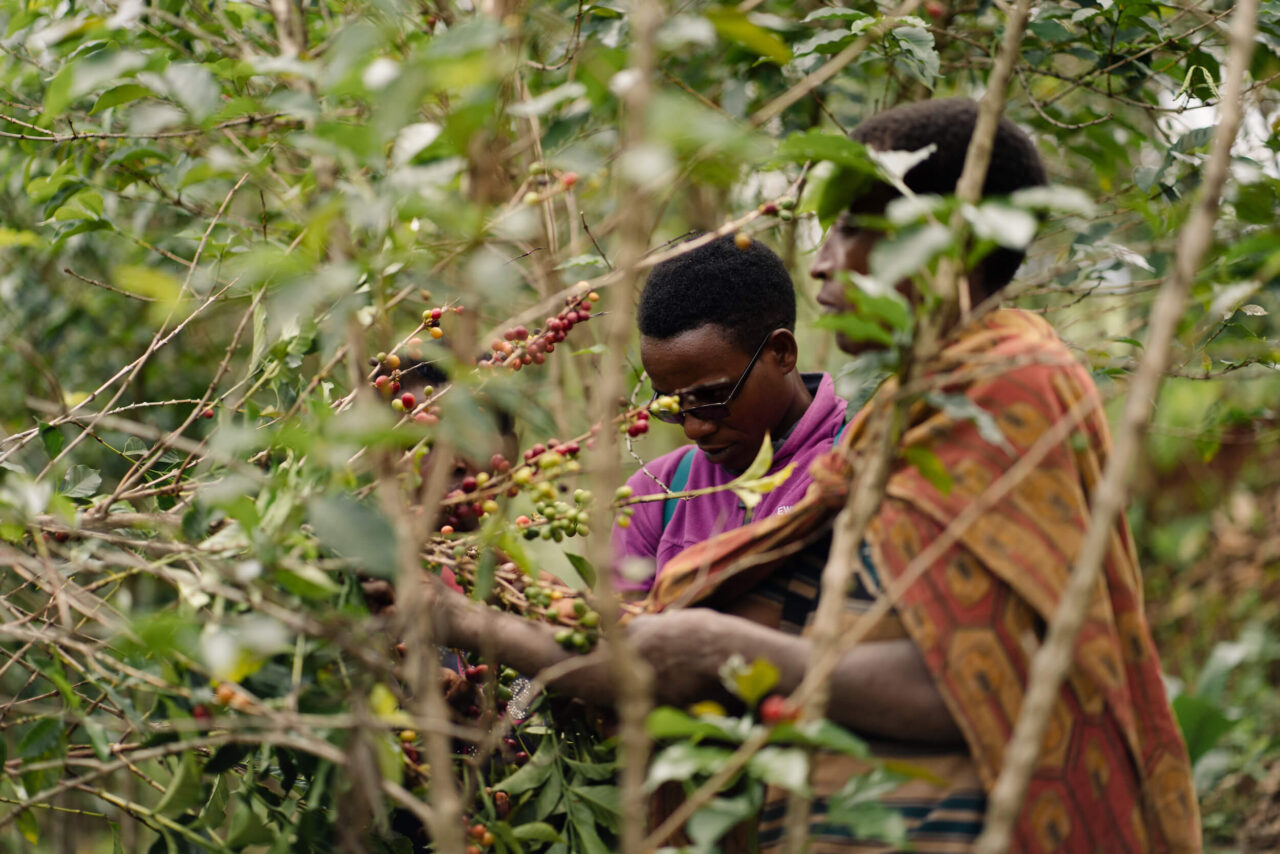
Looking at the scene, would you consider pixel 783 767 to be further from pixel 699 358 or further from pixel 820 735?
pixel 699 358

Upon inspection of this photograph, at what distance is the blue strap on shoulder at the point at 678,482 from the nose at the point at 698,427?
20cm

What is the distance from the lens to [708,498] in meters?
2.22

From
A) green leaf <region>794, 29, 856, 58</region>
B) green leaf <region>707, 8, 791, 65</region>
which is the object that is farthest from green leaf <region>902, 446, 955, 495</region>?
green leaf <region>794, 29, 856, 58</region>

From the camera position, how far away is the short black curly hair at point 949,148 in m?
1.38

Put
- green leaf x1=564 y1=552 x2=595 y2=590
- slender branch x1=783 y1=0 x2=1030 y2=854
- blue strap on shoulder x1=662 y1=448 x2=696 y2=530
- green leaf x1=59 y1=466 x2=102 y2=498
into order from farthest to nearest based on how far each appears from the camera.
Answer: blue strap on shoulder x1=662 y1=448 x2=696 y2=530, green leaf x1=59 y1=466 x2=102 y2=498, green leaf x1=564 y1=552 x2=595 y2=590, slender branch x1=783 y1=0 x2=1030 y2=854

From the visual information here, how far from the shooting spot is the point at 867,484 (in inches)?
46.1

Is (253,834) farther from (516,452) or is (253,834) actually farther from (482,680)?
(516,452)

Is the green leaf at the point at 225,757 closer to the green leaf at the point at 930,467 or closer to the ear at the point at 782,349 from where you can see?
the green leaf at the point at 930,467

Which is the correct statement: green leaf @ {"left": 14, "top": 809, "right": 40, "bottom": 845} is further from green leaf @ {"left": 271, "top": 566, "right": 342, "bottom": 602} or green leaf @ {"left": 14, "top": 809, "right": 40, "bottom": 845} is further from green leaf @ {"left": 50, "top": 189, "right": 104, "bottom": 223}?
green leaf @ {"left": 50, "top": 189, "right": 104, "bottom": 223}

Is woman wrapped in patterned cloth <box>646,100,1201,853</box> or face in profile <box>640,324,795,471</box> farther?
face in profile <box>640,324,795,471</box>

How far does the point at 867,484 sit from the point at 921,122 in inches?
21.0

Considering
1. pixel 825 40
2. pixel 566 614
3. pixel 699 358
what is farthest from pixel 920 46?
pixel 566 614

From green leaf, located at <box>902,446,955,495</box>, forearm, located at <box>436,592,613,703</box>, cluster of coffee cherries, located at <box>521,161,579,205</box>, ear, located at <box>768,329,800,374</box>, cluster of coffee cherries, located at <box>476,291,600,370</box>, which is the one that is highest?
cluster of coffee cherries, located at <box>521,161,579,205</box>

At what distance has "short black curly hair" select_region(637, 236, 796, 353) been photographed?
2.11 m
